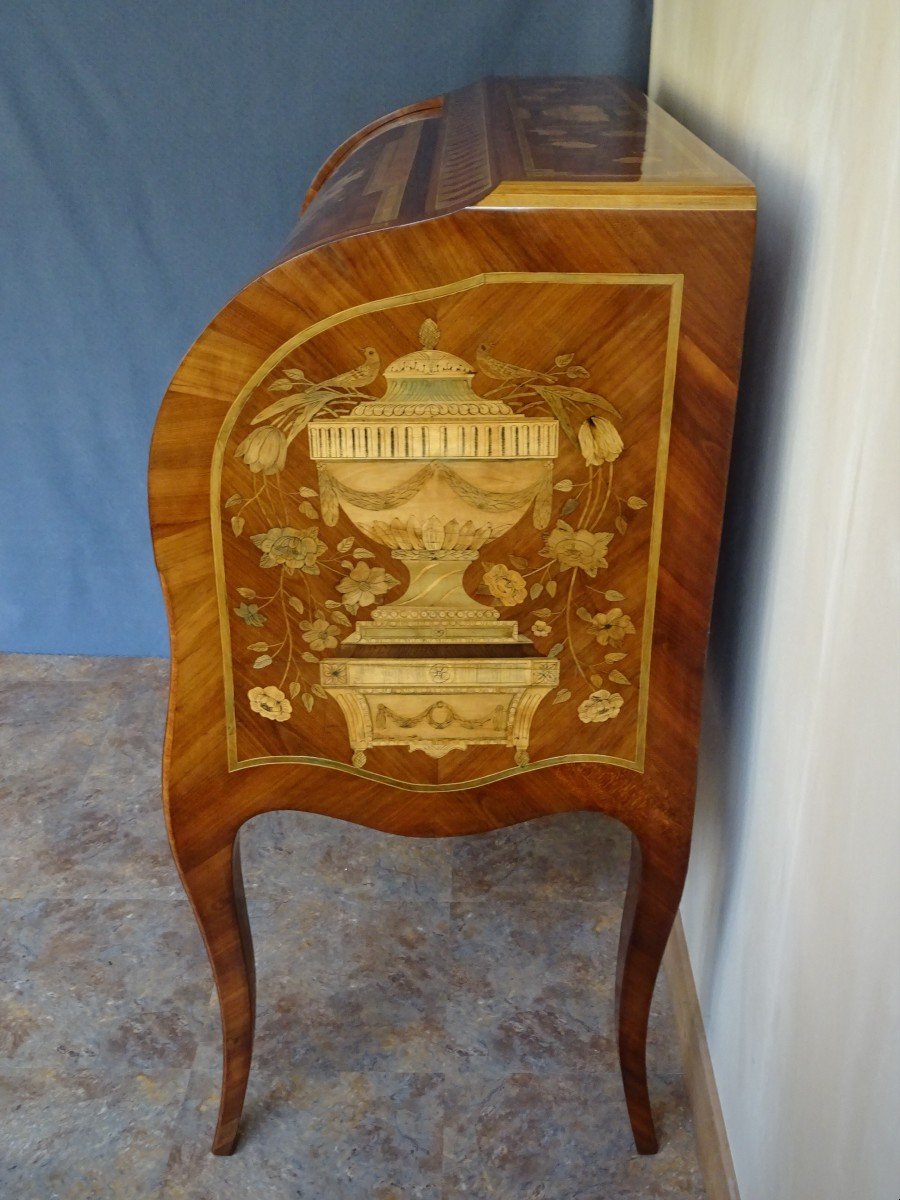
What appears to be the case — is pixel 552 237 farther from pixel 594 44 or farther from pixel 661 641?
pixel 594 44

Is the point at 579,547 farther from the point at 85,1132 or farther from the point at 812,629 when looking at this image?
the point at 85,1132

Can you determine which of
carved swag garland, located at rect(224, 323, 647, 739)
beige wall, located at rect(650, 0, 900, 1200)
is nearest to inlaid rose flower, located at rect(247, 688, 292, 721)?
carved swag garland, located at rect(224, 323, 647, 739)

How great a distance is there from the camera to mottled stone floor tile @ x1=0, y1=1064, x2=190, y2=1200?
125 centimetres

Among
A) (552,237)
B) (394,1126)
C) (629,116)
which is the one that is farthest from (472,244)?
(394,1126)

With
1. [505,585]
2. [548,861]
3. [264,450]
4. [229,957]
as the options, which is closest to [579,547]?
[505,585]

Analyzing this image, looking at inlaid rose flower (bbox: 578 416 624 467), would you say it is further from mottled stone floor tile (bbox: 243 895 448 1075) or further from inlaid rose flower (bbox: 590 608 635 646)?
Answer: mottled stone floor tile (bbox: 243 895 448 1075)

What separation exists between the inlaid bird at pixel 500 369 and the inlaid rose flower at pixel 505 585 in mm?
170

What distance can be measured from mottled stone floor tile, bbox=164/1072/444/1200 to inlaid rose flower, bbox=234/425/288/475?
849 millimetres

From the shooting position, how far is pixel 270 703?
40.3 inches

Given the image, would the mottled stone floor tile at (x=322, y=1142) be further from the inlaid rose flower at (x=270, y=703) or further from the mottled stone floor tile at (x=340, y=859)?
the inlaid rose flower at (x=270, y=703)

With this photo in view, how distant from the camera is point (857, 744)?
74cm

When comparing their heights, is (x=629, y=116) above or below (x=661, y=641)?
above

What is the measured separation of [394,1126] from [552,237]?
105cm

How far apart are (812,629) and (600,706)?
228mm
